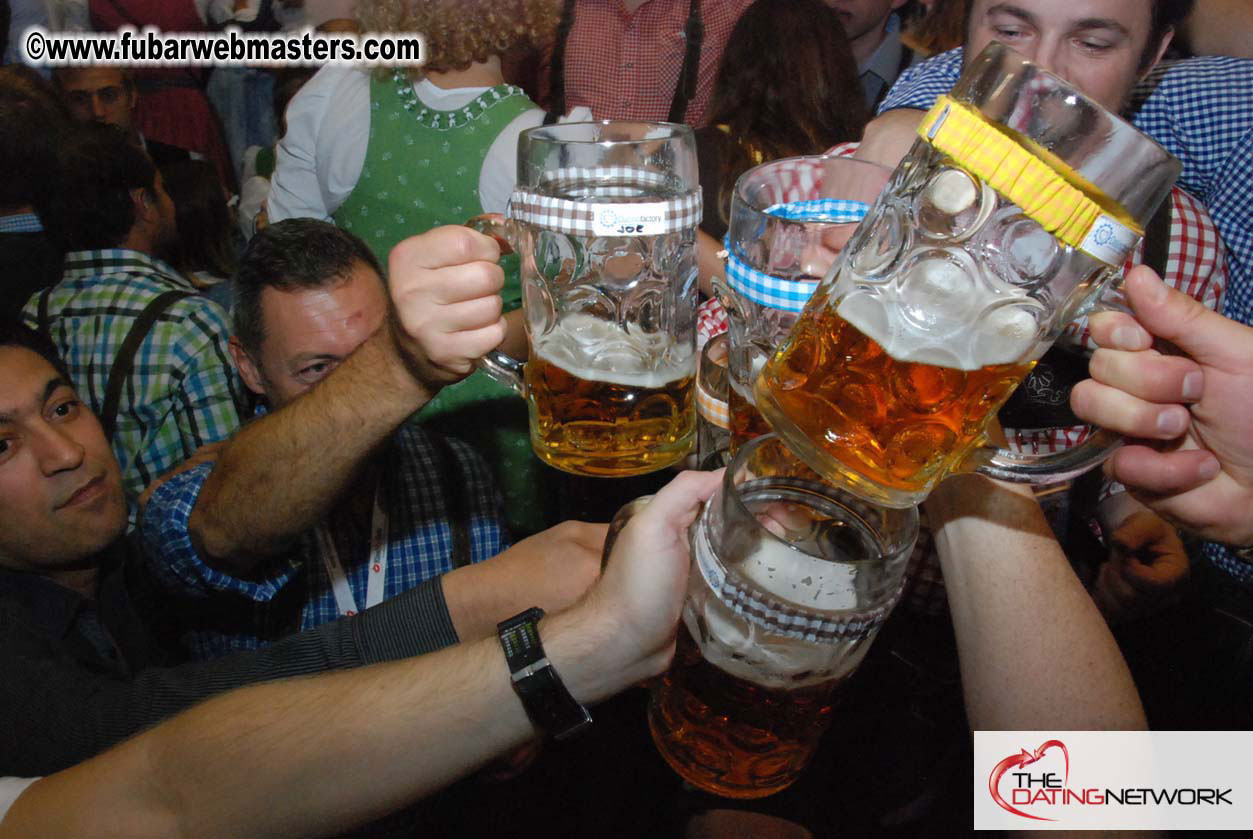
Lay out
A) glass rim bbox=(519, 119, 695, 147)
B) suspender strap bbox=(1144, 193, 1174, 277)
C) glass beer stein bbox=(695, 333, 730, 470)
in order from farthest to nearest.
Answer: suspender strap bbox=(1144, 193, 1174, 277) < glass beer stein bbox=(695, 333, 730, 470) < glass rim bbox=(519, 119, 695, 147)

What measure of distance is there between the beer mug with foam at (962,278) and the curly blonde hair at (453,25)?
1.53 metres

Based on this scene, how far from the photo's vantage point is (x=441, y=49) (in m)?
1.86

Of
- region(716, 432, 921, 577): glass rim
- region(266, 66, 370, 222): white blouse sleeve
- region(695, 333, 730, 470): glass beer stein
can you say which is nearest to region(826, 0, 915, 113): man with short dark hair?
region(266, 66, 370, 222): white blouse sleeve

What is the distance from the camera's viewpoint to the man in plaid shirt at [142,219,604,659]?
4.02ft

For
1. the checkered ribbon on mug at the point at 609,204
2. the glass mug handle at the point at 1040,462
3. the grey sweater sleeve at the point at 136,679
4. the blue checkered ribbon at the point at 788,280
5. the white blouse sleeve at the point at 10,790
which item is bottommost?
the grey sweater sleeve at the point at 136,679

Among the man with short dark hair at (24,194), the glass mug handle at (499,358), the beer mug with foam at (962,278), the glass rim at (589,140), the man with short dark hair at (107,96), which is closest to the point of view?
the beer mug with foam at (962,278)

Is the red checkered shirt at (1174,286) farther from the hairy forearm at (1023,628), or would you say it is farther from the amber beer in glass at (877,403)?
the amber beer in glass at (877,403)

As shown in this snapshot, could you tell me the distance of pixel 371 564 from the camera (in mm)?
1686

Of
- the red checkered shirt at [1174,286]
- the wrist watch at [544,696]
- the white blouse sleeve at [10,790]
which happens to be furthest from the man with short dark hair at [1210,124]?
the white blouse sleeve at [10,790]

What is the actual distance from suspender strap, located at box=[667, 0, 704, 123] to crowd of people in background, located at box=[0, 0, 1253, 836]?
0.05 feet

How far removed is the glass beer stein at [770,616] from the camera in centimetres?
68

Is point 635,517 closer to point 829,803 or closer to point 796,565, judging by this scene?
point 796,565

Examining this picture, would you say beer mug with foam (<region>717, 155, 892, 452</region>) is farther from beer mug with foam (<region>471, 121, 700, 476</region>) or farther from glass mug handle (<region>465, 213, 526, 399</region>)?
glass mug handle (<region>465, 213, 526, 399</region>)

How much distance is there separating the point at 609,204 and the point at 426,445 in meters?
1.26
